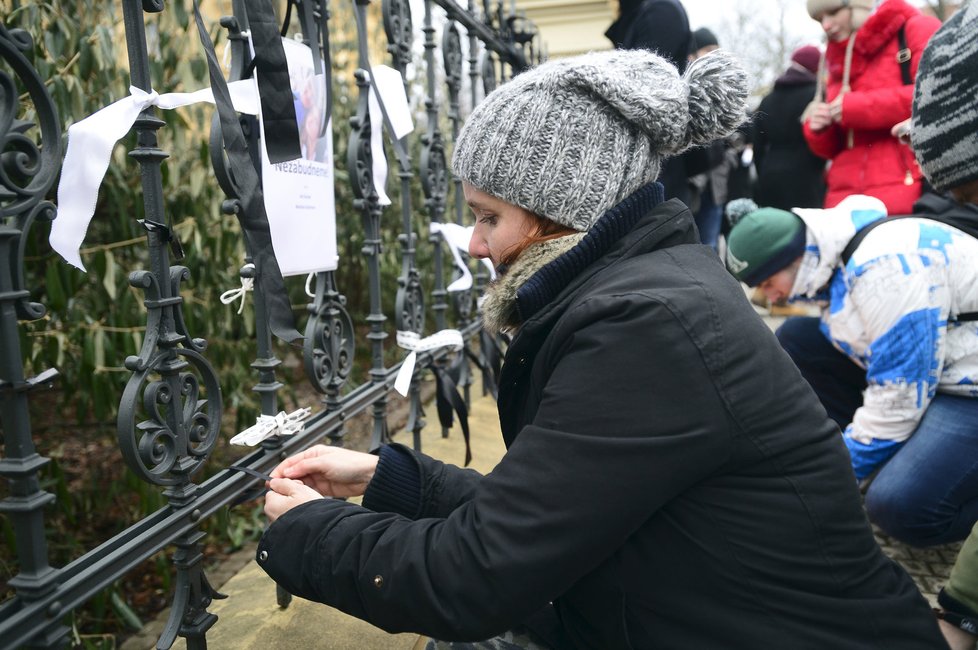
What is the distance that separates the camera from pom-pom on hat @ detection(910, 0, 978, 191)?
1.63 metres

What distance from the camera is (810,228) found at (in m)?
2.57

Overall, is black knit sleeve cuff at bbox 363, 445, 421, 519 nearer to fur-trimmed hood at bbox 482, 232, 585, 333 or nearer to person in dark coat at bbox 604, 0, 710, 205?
fur-trimmed hood at bbox 482, 232, 585, 333

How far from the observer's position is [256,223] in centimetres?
158

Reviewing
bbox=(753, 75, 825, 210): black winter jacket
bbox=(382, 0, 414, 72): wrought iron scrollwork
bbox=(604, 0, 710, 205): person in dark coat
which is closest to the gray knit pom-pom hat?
bbox=(382, 0, 414, 72): wrought iron scrollwork

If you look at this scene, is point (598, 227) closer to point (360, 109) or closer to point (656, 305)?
point (656, 305)

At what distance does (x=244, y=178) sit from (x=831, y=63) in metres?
3.19

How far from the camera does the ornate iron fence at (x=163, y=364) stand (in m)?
1.09

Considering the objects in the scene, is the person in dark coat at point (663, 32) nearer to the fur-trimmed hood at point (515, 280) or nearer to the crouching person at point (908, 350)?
the crouching person at point (908, 350)

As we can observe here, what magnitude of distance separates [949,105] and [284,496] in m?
1.66

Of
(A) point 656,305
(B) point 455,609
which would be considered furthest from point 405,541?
(A) point 656,305

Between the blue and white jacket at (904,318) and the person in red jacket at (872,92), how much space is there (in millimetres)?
982

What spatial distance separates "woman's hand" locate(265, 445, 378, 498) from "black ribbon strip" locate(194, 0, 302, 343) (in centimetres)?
25

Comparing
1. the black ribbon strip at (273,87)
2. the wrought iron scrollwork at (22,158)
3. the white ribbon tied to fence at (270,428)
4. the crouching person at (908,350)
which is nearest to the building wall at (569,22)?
the crouching person at (908,350)

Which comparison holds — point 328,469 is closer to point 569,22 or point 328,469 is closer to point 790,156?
point 790,156
